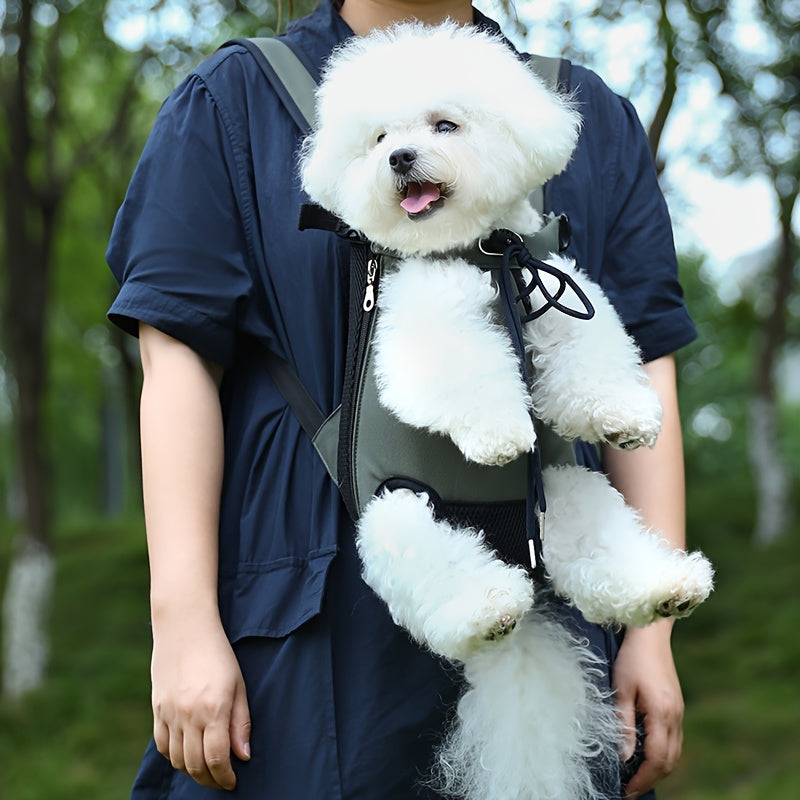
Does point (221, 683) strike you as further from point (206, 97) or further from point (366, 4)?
point (366, 4)

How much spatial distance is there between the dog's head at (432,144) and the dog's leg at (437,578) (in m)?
0.36

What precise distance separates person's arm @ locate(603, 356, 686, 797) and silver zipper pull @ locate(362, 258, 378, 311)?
0.53 m

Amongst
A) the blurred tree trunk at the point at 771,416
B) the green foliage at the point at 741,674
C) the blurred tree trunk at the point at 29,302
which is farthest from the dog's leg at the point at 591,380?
the blurred tree trunk at the point at 771,416

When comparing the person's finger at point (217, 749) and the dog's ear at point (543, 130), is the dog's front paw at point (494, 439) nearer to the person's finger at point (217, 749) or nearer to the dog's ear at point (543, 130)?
the dog's ear at point (543, 130)

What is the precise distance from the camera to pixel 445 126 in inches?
56.1

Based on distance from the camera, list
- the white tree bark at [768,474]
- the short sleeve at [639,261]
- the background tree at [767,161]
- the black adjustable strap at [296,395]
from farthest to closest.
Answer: the white tree bark at [768,474] < the background tree at [767,161] < the short sleeve at [639,261] < the black adjustable strap at [296,395]

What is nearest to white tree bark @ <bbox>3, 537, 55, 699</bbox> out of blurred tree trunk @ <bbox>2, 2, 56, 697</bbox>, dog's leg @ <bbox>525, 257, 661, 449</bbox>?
blurred tree trunk @ <bbox>2, 2, 56, 697</bbox>

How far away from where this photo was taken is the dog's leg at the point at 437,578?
1.29 metres

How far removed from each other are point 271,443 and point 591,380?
0.46 meters

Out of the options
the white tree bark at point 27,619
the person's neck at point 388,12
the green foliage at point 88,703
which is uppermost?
the person's neck at point 388,12

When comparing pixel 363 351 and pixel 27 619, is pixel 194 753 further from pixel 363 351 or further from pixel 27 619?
pixel 27 619

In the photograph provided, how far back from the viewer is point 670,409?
175cm

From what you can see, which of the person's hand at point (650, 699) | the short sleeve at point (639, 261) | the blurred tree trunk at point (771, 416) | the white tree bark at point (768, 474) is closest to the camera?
the person's hand at point (650, 699)

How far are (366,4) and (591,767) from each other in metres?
1.18
